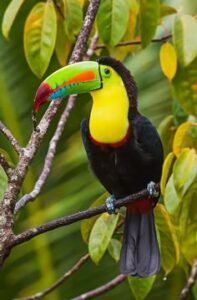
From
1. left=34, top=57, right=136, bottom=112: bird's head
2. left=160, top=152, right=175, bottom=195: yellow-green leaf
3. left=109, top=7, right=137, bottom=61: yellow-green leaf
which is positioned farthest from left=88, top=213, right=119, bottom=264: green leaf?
left=109, top=7, right=137, bottom=61: yellow-green leaf

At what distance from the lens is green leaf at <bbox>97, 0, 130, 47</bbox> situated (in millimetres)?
1985

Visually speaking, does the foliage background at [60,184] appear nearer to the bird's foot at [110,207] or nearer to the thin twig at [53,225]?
the bird's foot at [110,207]

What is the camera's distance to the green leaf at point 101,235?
6.56ft

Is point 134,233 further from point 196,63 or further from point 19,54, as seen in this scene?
point 19,54

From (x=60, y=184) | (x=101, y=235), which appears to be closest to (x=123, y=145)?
(x=101, y=235)

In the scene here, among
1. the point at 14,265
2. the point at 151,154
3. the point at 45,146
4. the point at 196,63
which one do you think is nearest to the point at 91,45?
the point at 196,63

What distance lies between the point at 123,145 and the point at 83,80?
185mm

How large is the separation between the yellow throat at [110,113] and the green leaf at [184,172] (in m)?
0.17

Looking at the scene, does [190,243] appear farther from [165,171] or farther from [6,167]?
[6,167]

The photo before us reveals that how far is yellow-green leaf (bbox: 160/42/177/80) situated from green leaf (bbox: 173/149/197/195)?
0.34m

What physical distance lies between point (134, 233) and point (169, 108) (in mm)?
1032

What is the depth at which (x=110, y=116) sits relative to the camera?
192cm

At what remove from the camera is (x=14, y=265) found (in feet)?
10.7

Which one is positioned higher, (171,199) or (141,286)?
(171,199)
